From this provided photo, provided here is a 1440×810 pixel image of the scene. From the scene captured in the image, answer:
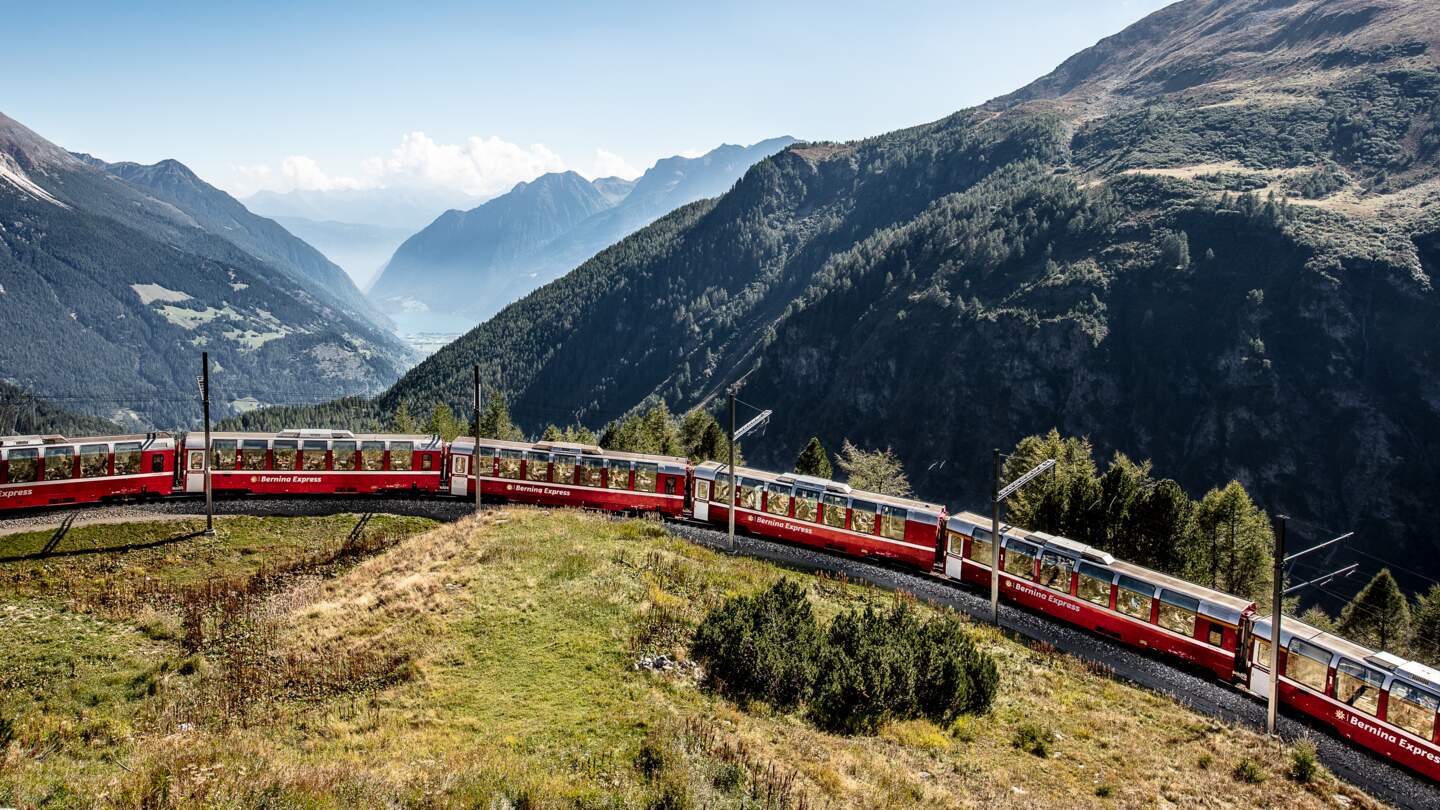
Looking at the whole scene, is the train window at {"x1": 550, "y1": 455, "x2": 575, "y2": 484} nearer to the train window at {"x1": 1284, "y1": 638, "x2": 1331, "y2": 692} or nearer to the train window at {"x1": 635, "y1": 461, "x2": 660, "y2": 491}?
the train window at {"x1": 635, "y1": 461, "x2": 660, "y2": 491}

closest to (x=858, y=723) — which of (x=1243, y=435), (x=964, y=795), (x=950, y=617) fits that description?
(x=964, y=795)

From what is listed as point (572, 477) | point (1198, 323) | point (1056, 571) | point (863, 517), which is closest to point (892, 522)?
point (863, 517)

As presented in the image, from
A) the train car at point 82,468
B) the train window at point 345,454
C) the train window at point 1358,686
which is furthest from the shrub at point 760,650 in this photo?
the train car at point 82,468

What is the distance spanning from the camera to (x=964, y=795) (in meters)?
17.7

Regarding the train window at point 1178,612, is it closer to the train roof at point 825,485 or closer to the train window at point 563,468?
the train roof at point 825,485


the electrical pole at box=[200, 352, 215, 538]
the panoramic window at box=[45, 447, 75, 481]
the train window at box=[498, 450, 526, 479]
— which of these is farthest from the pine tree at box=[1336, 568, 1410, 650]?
the panoramic window at box=[45, 447, 75, 481]

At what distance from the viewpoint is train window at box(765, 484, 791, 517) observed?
41.6 m

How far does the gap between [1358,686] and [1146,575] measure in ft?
24.9

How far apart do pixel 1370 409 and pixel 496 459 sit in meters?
133

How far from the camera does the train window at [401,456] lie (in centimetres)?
4500

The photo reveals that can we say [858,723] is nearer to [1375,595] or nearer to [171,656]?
[171,656]

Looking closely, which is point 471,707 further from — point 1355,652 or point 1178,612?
point 1355,652

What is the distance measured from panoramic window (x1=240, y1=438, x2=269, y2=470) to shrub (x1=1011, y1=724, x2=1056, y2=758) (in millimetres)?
40449

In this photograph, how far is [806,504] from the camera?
4088 cm
